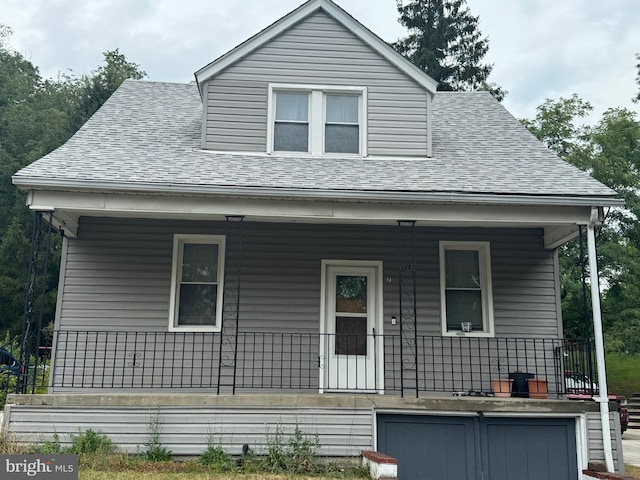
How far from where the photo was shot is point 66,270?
8.81m

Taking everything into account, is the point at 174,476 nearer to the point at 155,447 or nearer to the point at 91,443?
the point at 155,447

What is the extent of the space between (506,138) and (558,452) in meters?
5.44

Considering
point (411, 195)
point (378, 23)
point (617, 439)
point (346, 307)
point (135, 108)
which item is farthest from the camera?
point (378, 23)

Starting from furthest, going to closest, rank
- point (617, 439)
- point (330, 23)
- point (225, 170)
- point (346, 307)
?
1. point (330, 23)
2. point (346, 307)
3. point (225, 170)
4. point (617, 439)

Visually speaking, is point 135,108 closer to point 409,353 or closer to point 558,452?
point 409,353

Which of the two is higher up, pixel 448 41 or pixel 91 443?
pixel 448 41

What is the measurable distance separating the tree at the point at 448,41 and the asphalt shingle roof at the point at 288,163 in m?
17.5

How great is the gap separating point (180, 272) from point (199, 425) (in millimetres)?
2796

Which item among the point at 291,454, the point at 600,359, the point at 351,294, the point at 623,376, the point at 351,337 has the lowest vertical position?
the point at 291,454

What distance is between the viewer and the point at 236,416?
6941mm

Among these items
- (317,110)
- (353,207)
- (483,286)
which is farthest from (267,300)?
(483,286)

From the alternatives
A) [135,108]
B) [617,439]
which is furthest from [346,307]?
[135,108]

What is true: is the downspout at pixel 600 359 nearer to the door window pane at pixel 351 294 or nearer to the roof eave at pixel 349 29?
the door window pane at pixel 351 294

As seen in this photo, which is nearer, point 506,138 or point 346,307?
point 346,307
